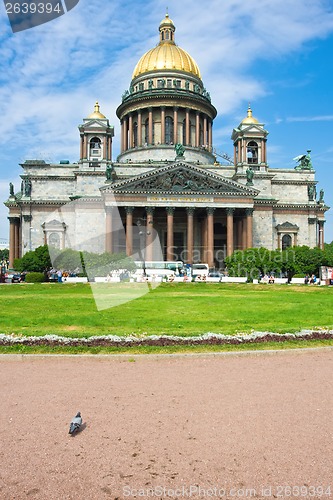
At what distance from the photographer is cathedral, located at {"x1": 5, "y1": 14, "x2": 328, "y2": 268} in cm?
5969

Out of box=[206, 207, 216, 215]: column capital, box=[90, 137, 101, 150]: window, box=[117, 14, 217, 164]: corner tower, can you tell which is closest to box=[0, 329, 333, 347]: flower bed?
box=[206, 207, 216, 215]: column capital

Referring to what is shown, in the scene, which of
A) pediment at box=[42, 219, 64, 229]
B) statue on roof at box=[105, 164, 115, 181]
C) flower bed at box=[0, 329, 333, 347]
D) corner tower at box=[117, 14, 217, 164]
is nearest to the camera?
flower bed at box=[0, 329, 333, 347]

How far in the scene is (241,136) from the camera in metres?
68.1

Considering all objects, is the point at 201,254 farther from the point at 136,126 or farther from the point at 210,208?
the point at 136,126

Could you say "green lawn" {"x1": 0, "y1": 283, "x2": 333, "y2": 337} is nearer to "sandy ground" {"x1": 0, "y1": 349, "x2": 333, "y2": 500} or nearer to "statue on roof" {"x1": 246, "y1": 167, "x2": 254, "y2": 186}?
"sandy ground" {"x1": 0, "y1": 349, "x2": 333, "y2": 500}

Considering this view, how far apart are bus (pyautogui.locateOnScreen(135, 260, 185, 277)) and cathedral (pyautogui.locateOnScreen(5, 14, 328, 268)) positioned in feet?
12.0

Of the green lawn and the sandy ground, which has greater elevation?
the green lawn

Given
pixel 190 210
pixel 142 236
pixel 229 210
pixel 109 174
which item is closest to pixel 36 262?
pixel 142 236

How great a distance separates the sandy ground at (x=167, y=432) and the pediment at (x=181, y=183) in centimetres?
4886

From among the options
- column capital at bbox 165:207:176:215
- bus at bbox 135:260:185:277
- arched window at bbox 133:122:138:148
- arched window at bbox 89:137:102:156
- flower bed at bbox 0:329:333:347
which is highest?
arched window at bbox 133:122:138:148

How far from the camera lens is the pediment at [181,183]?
194 feet

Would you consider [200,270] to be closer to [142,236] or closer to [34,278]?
[142,236]

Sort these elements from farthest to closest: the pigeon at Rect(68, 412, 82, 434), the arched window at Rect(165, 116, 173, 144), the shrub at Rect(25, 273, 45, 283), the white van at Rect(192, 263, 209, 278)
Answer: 1. the arched window at Rect(165, 116, 173, 144)
2. the white van at Rect(192, 263, 209, 278)
3. the shrub at Rect(25, 273, 45, 283)
4. the pigeon at Rect(68, 412, 82, 434)

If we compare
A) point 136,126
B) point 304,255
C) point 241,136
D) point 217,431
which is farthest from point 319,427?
point 136,126
